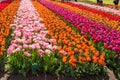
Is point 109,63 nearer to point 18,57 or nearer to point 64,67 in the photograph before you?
point 64,67

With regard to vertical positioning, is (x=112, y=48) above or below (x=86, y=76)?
above

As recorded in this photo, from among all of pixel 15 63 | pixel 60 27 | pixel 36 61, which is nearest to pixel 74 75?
pixel 36 61

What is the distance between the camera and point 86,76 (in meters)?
7.48

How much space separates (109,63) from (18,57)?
2.87 m

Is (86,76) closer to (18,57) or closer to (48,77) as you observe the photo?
(48,77)

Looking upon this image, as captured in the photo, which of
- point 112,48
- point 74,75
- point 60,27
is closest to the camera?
point 74,75

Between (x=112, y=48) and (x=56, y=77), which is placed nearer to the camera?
(x=56, y=77)

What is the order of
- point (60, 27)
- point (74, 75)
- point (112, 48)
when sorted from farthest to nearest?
1. point (60, 27)
2. point (112, 48)
3. point (74, 75)

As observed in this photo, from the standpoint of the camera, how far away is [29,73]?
7477mm

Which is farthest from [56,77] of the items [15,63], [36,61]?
[15,63]

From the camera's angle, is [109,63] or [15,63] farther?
[109,63]

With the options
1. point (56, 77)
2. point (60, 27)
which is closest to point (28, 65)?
point (56, 77)

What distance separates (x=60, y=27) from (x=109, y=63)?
4.83 metres

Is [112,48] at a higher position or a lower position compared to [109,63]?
higher
